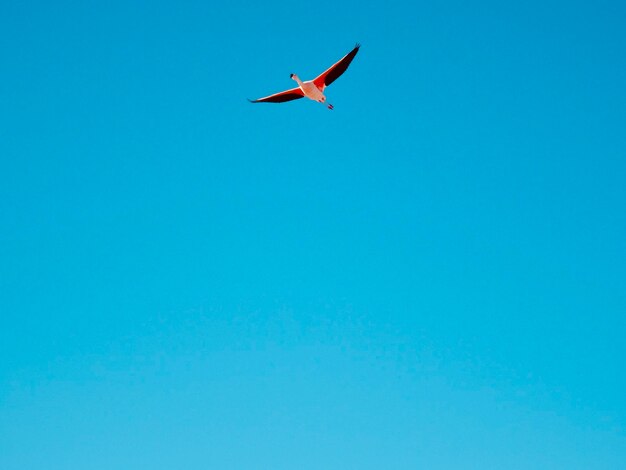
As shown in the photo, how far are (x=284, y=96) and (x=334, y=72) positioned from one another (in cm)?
403

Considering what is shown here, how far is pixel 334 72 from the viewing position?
5006 cm

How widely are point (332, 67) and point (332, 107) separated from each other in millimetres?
2514

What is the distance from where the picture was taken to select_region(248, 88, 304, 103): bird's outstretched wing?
5156cm

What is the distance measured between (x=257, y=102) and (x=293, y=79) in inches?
115

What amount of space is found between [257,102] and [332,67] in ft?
18.8

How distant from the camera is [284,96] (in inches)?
2055

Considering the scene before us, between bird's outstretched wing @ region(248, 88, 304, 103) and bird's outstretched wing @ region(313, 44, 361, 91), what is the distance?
1513 mm

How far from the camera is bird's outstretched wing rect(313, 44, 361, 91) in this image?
1941 inches

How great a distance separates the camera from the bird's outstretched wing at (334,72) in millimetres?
49312

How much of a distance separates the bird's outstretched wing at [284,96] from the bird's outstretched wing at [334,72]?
4.96 feet

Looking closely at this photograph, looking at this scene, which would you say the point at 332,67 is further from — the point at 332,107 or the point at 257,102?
the point at 257,102

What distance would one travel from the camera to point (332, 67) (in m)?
49.3

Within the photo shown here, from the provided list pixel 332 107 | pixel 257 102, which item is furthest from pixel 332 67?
pixel 257 102

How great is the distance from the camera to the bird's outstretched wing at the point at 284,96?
169 ft
